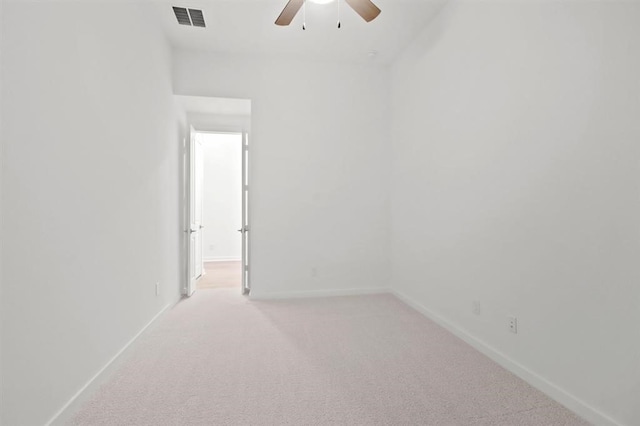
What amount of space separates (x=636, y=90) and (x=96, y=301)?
303 centimetres

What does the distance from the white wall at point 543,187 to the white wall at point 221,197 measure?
16.7ft

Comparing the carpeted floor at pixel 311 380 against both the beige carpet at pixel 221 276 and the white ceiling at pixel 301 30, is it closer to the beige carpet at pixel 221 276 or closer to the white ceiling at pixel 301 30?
the beige carpet at pixel 221 276

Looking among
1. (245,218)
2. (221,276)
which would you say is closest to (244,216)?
(245,218)

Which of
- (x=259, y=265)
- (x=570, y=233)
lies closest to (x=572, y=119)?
(x=570, y=233)

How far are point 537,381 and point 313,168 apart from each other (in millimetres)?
3008

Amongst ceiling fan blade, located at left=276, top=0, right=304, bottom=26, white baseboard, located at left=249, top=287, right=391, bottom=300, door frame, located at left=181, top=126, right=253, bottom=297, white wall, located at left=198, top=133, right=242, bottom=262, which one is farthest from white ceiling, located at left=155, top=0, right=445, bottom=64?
white wall, located at left=198, top=133, right=242, bottom=262

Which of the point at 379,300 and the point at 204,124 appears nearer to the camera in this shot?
the point at 379,300

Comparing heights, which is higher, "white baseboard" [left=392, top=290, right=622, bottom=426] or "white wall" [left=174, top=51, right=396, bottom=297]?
"white wall" [left=174, top=51, right=396, bottom=297]

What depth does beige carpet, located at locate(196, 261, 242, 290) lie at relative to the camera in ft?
15.6

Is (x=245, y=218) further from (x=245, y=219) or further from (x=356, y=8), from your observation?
(x=356, y=8)

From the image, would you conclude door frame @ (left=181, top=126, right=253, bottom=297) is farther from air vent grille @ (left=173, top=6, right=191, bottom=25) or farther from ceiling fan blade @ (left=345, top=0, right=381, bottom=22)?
ceiling fan blade @ (left=345, top=0, right=381, bottom=22)

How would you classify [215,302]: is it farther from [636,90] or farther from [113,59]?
[636,90]

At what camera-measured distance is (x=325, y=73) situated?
4141 millimetres

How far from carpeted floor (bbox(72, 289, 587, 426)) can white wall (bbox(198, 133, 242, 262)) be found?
411 cm
